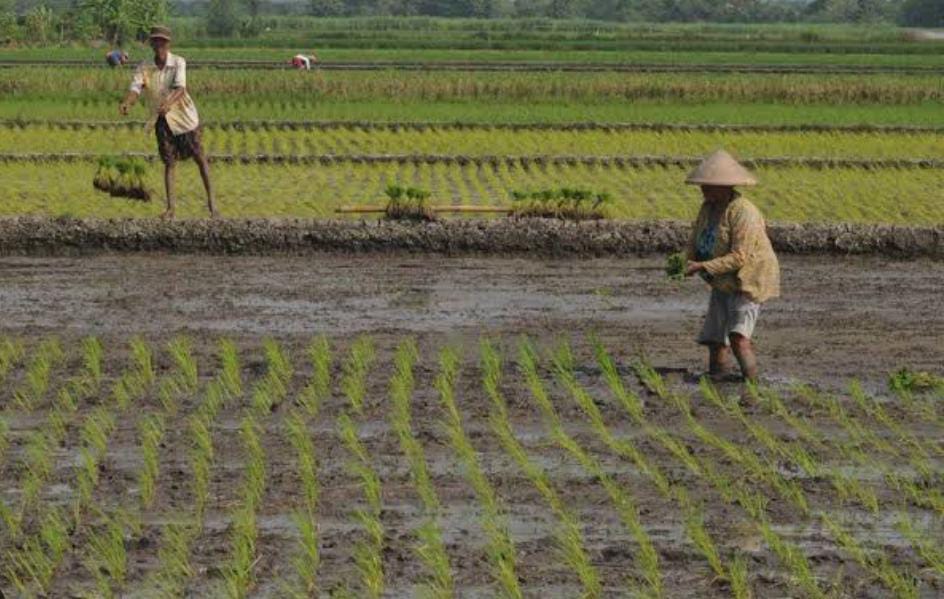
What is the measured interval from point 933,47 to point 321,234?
49.6 m

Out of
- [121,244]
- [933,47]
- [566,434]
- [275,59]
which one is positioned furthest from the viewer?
[933,47]

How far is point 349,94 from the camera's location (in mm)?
28438

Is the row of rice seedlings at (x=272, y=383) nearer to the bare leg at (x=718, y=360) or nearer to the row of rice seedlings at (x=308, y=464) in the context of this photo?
the row of rice seedlings at (x=308, y=464)

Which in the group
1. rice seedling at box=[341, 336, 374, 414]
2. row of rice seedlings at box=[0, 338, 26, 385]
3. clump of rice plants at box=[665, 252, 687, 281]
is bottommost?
row of rice seedlings at box=[0, 338, 26, 385]

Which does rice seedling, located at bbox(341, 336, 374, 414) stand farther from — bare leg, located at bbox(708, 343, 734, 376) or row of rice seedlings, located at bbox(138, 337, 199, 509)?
bare leg, located at bbox(708, 343, 734, 376)

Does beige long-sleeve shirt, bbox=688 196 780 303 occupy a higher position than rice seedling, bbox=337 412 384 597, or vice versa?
beige long-sleeve shirt, bbox=688 196 780 303

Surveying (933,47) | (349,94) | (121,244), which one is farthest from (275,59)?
(121,244)

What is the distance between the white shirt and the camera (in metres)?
12.5

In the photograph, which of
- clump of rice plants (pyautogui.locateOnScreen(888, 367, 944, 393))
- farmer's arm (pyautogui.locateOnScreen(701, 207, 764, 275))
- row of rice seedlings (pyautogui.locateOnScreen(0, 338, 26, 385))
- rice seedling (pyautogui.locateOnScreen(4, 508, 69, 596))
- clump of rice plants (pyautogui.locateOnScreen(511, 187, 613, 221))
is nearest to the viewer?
rice seedling (pyautogui.locateOnScreen(4, 508, 69, 596))

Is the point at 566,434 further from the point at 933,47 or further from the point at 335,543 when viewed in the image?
the point at 933,47

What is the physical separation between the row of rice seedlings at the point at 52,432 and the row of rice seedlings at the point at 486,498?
1.35 metres

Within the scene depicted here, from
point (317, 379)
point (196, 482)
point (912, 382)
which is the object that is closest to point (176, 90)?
point (317, 379)

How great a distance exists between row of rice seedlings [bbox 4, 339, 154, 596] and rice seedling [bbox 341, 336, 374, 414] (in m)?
0.79

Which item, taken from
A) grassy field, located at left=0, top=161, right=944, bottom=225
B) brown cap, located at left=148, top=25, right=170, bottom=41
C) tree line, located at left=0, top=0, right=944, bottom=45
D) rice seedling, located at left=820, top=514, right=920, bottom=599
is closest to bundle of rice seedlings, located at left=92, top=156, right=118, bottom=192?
grassy field, located at left=0, top=161, right=944, bottom=225
